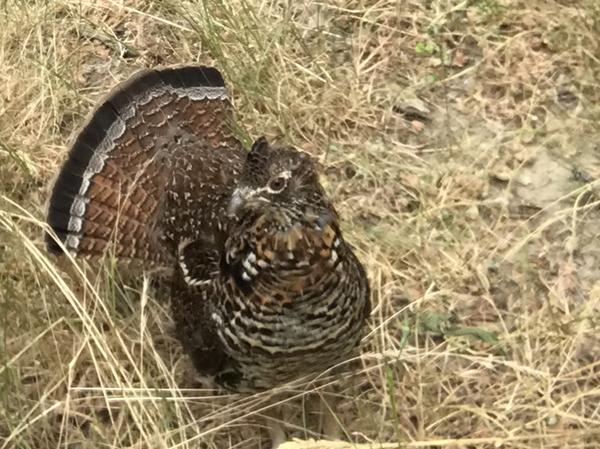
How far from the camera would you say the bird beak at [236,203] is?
8.64 ft

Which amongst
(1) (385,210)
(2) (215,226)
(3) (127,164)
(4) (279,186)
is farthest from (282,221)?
(1) (385,210)

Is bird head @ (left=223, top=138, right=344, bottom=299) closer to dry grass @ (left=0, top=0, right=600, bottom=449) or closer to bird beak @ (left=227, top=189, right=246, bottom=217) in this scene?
bird beak @ (left=227, top=189, right=246, bottom=217)

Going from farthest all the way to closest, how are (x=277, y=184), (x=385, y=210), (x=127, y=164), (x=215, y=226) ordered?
(x=385, y=210) < (x=127, y=164) < (x=215, y=226) < (x=277, y=184)

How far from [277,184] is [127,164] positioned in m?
1.07

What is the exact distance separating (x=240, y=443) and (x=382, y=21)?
209 centimetres

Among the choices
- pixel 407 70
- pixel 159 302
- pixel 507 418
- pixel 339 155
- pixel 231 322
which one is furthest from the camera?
pixel 407 70

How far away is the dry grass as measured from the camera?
3.15 metres

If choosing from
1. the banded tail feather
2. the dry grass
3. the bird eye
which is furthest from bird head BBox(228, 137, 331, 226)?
the banded tail feather

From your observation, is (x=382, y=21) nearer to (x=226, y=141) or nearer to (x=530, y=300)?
(x=226, y=141)

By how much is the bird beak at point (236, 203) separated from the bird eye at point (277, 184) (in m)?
0.09

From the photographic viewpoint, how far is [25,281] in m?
3.37

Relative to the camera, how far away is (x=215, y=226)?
3.12 meters

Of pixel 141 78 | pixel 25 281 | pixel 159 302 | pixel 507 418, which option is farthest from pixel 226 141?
pixel 507 418

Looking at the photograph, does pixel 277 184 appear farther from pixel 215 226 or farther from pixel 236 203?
pixel 215 226
